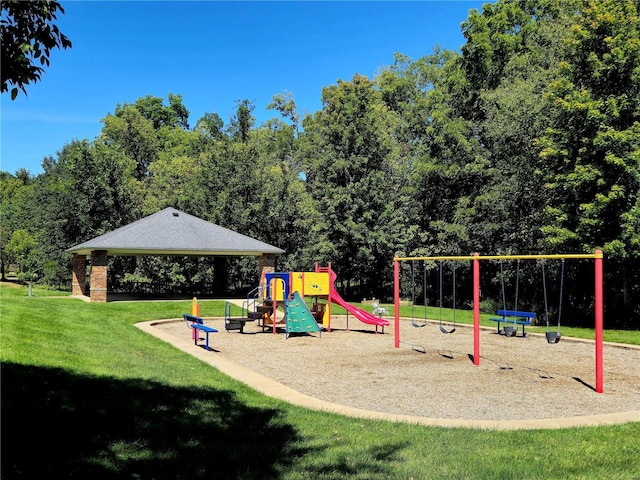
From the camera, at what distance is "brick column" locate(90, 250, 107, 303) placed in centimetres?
2423

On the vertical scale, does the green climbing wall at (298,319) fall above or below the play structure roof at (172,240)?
below

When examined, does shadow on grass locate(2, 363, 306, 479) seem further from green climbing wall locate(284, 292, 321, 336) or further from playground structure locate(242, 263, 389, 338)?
playground structure locate(242, 263, 389, 338)

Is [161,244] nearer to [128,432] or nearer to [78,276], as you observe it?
[78,276]

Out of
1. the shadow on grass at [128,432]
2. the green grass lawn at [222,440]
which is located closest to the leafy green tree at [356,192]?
the green grass lawn at [222,440]

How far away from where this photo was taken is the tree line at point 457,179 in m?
20.7

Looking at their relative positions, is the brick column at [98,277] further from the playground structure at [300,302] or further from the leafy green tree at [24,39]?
the leafy green tree at [24,39]

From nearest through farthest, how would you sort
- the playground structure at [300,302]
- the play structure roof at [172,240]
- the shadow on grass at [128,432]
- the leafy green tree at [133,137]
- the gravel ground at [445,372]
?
the shadow on grass at [128,432], the gravel ground at [445,372], the playground structure at [300,302], the play structure roof at [172,240], the leafy green tree at [133,137]

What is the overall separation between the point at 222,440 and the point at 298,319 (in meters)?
10.9

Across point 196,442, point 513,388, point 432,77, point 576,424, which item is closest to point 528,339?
point 513,388

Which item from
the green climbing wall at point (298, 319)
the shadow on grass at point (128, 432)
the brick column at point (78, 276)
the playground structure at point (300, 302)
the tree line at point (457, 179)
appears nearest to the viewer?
Result: the shadow on grass at point (128, 432)

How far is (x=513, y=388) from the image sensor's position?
30.0 ft

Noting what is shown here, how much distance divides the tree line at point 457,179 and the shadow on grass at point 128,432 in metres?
17.4

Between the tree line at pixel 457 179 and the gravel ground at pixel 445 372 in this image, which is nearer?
the gravel ground at pixel 445 372

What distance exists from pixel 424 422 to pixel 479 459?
1.52 metres
